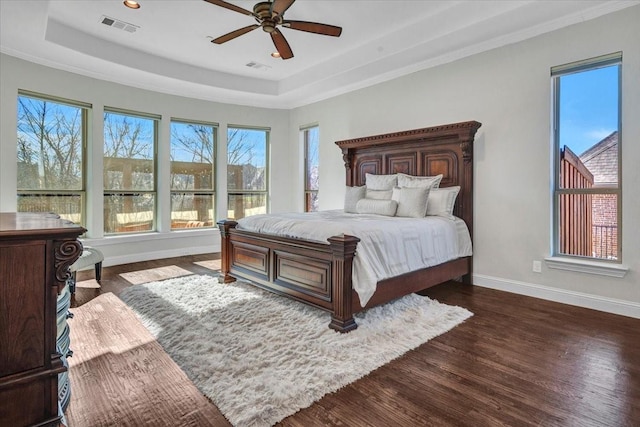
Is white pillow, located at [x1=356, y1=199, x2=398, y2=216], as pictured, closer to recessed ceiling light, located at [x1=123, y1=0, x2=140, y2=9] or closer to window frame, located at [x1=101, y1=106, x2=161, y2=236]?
recessed ceiling light, located at [x1=123, y1=0, x2=140, y2=9]

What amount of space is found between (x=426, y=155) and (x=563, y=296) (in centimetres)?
210

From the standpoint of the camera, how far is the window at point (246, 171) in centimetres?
634

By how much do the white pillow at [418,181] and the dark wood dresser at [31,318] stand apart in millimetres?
3490

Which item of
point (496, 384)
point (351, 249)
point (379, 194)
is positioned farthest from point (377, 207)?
point (496, 384)

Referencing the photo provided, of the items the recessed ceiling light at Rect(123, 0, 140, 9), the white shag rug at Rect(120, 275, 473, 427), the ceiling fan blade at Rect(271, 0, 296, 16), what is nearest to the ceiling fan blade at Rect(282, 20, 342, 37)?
the ceiling fan blade at Rect(271, 0, 296, 16)

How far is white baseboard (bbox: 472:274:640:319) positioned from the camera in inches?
118

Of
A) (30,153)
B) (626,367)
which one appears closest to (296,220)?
(626,367)


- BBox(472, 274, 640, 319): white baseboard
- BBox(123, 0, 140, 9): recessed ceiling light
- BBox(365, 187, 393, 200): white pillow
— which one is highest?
BBox(123, 0, 140, 9): recessed ceiling light

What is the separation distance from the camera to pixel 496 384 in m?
1.90

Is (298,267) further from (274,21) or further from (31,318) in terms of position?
(274,21)

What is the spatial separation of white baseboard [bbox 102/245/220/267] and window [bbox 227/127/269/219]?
0.76 m

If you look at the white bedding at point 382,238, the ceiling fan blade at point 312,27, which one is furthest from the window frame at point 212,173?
the ceiling fan blade at point 312,27

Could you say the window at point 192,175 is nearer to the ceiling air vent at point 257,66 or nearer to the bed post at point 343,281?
the ceiling air vent at point 257,66

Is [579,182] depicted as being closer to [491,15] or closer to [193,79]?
[491,15]
